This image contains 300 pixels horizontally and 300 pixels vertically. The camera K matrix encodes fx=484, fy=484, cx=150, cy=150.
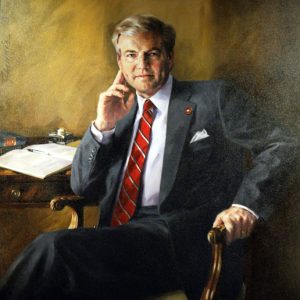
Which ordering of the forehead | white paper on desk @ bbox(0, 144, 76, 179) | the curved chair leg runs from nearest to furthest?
1. the curved chair leg
2. the forehead
3. white paper on desk @ bbox(0, 144, 76, 179)

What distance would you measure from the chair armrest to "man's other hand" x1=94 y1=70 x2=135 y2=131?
0.83 feet

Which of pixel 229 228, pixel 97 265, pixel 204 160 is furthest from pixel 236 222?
pixel 97 265

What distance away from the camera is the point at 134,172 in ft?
5.20

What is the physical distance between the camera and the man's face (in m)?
1.52

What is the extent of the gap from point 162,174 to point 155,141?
11 cm

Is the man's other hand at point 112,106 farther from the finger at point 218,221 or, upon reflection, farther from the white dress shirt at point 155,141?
the finger at point 218,221

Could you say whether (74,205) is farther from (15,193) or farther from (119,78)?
(119,78)

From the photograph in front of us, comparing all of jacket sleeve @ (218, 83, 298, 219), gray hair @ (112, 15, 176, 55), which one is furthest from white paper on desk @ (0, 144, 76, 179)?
jacket sleeve @ (218, 83, 298, 219)

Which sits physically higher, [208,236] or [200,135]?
[200,135]

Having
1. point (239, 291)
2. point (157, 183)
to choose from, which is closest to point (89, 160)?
point (157, 183)

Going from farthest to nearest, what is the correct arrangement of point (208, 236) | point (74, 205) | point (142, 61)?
point (74, 205)
point (142, 61)
point (208, 236)

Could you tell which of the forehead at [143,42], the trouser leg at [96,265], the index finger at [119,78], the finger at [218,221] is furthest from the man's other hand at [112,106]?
the finger at [218,221]

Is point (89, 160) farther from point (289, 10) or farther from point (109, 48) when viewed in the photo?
point (289, 10)

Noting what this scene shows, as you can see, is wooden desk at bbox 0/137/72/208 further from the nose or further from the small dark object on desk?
the nose
